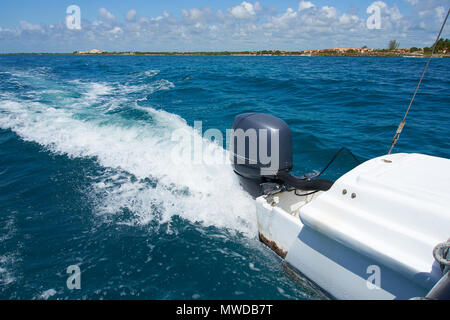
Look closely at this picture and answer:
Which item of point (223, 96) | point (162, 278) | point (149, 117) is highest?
point (223, 96)

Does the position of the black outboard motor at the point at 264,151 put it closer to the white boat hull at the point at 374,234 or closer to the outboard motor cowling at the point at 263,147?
the outboard motor cowling at the point at 263,147

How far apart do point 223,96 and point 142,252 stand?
8.31m

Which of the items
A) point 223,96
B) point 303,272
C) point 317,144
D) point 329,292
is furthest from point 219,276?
point 223,96

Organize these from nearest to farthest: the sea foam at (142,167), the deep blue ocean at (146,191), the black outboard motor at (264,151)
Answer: the deep blue ocean at (146,191), the black outboard motor at (264,151), the sea foam at (142,167)

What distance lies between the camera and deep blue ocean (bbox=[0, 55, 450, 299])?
2.42 m

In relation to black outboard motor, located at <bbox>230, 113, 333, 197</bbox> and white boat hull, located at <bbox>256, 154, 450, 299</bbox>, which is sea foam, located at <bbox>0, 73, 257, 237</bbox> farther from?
white boat hull, located at <bbox>256, 154, 450, 299</bbox>

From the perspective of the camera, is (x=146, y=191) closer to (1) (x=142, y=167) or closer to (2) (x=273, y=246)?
(1) (x=142, y=167)

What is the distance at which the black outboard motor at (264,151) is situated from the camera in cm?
279

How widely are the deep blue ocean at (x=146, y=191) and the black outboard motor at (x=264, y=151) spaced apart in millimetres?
644

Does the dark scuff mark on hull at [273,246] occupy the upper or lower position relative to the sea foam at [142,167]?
lower

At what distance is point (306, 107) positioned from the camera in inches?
342

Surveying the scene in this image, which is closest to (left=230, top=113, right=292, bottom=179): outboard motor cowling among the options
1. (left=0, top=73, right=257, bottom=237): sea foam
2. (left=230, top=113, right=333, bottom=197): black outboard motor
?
(left=230, top=113, right=333, bottom=197): black outboard motor

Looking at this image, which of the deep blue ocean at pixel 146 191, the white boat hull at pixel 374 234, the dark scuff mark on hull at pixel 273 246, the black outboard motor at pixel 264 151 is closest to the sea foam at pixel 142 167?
the deep blue ocean at pixel 146 191
